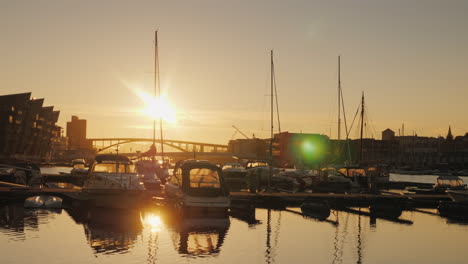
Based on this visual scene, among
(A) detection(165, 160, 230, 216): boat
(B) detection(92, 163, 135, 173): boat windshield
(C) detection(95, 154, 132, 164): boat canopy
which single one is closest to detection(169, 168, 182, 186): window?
(A) detection(165, 160, 230, 216): boat

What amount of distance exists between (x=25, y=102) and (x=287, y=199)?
164314 millimetres

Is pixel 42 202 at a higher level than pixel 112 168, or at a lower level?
lower

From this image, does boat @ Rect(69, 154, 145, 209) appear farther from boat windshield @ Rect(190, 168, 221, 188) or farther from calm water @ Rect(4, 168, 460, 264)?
boat windshield @ Rect(190, 168, 221, 188)

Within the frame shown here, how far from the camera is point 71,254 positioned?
952 inches

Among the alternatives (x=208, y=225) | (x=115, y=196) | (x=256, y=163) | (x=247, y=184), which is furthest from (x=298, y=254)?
(x=256, y=163)

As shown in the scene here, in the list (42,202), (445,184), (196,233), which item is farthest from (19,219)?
(445,184)

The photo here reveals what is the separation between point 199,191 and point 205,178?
3.21 meters

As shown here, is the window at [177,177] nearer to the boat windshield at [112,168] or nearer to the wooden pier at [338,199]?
the boat windshield at [112,168]

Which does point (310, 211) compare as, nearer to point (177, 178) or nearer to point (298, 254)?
point (177, 178)

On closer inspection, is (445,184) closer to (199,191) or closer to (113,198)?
(199,191)

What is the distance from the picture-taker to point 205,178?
124ft

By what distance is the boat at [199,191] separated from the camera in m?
34.3

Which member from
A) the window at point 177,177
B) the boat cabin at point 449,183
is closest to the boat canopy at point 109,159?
the window at point 177,177

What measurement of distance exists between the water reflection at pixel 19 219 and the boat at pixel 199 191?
8.62 m
